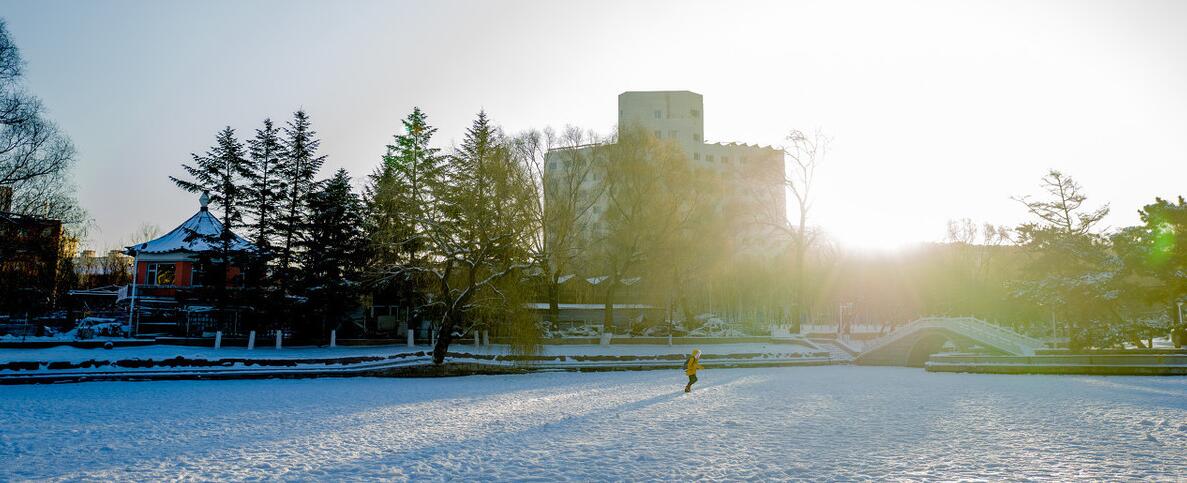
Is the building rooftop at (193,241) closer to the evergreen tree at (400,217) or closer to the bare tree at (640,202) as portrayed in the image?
the evergreen tree at (400,217)

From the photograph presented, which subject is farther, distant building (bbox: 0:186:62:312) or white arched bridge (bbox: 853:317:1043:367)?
white arched bridge (bbox: 853:317:1043:367)

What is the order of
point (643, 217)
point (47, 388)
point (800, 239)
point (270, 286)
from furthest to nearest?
point (800, 239) < point (643, 217) < point (270, 286) < point (47, 388)

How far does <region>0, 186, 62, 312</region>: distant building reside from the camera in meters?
25.8

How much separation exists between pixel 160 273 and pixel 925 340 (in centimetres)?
4776

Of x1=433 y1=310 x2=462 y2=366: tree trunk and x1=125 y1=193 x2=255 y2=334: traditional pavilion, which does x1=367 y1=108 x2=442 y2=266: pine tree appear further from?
x1=125 y1=193 x2=255 y2=334: traditional pavilion

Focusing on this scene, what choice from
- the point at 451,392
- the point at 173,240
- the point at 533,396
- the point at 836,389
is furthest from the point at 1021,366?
the point at 173,240

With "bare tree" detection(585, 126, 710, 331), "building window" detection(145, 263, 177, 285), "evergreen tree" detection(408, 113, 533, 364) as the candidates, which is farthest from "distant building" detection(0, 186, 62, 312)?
→ "bare tree" detection(585, 126, 710, 331)

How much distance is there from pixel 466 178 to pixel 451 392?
41.0 ft

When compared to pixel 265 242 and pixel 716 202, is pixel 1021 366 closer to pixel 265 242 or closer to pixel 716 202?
pixel 716 202

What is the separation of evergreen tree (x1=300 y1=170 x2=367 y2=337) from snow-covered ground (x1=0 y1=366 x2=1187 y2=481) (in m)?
12.7

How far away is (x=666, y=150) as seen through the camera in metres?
42.9

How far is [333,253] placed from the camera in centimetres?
3738

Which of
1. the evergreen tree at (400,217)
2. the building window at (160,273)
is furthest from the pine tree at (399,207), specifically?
the building window at (160,273)

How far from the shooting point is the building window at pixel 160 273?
41938 millimetres
